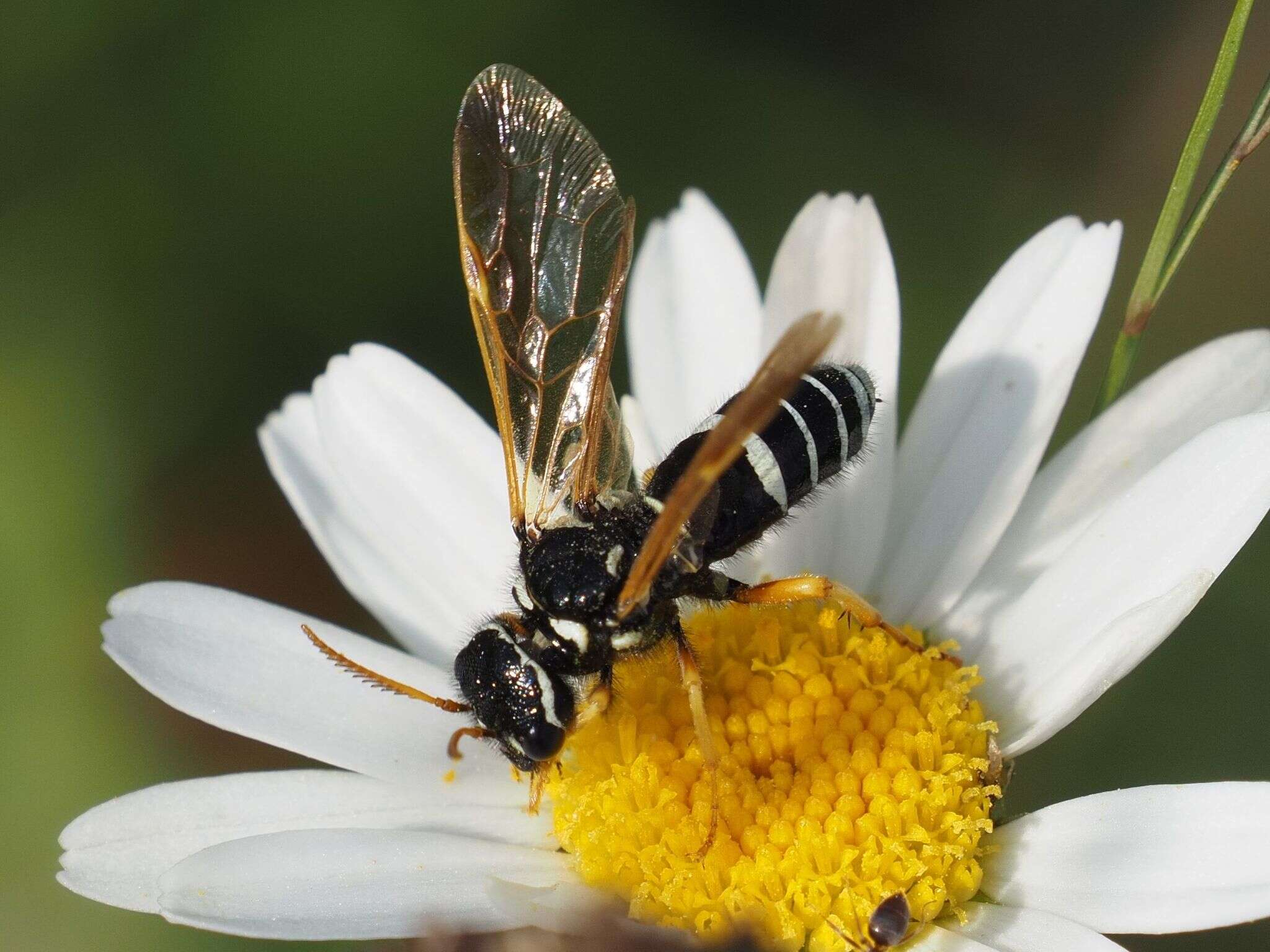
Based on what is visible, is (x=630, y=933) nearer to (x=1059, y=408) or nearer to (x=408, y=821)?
(x=408, y=821)

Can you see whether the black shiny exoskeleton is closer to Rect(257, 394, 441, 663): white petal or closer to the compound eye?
the compound eye

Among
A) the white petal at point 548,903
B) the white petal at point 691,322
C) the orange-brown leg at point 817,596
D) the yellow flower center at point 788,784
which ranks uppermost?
the white petal at point 691,322

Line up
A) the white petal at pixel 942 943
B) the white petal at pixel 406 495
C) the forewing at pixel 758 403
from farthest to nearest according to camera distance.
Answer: the white petal at pixel 406 495 < the white petal at pixel 942 943 < the forewing at pixel 758 403

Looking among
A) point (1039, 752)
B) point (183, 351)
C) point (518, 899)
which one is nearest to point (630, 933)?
point (518, 899)

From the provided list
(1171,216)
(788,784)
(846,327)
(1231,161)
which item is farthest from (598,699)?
(1231,161)

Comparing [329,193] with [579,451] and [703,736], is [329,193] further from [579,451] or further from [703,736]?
[703,736]

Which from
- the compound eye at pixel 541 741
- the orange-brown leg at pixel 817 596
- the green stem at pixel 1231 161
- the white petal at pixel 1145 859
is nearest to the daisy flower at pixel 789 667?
the white petal at pixel 1145 859

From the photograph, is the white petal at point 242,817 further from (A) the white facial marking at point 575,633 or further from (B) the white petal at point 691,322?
(B) the white petal at point 691,322
